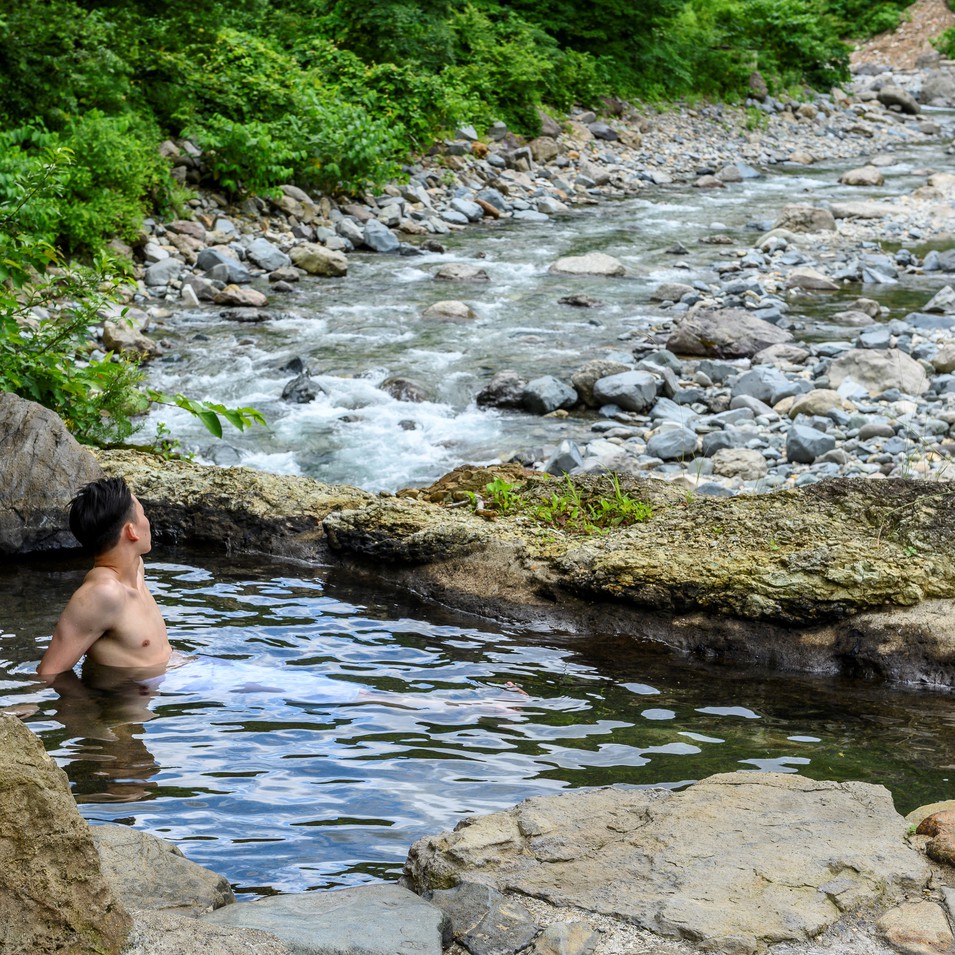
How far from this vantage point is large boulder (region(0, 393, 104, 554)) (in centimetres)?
622

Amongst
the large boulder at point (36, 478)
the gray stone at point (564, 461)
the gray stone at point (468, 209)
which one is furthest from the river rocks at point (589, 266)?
the large boulder at point (36, 478)

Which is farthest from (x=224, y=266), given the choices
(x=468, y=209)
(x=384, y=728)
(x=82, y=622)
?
(x=384, y=728)

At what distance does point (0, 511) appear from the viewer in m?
6.20

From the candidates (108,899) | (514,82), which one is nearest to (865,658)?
(108,899)

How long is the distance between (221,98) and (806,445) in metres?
11.6

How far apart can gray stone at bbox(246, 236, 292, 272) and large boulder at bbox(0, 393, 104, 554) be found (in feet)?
27.5

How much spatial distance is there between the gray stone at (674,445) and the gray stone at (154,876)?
21.0ft

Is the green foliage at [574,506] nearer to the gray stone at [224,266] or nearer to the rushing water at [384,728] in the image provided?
the rushing water at [384,728]

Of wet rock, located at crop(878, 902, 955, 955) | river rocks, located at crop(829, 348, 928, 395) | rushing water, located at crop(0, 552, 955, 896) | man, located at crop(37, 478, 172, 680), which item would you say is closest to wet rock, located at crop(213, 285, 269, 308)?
river rocks, located at crop(829, 348, 928, 395)

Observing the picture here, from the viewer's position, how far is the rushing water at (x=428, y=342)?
9.37 metres

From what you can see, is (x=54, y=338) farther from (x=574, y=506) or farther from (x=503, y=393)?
(x=503, y=393)

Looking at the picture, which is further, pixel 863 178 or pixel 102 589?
pixel 863 178

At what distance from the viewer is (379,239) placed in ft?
53.1

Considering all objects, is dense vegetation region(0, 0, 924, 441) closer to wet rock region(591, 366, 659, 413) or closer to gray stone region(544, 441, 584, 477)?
gray stone region(544, 441, 584, 477)
